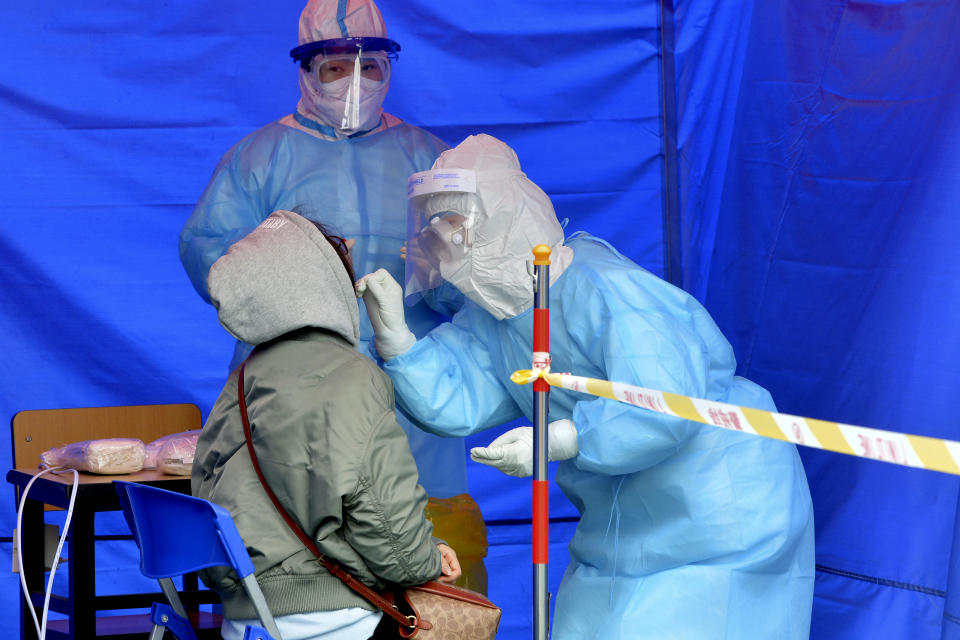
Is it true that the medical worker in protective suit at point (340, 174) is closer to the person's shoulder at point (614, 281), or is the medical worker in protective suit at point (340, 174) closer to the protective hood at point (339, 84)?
the protective hood at point (339, 84)

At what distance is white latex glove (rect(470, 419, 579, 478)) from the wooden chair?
655 millimetres

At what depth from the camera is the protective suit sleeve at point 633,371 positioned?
6.53ft

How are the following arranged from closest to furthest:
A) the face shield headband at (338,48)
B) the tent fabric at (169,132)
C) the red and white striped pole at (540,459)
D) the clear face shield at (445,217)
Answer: the red and white striped pole at (540,459)
the clear face shield at (445,217)
the face shield headband at (338,48)
the tent fabric at (169,132)

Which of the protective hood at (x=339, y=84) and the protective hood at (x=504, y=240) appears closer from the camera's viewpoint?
the protective hood at (x=504, y=240)

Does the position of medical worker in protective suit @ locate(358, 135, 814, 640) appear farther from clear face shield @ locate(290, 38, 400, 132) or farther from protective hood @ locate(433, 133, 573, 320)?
clear face shield @ locate(290, 38, 400, 132)

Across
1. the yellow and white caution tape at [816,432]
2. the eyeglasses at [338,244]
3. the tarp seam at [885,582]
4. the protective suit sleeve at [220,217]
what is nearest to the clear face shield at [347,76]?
the protective suit sleeve at [220,217]

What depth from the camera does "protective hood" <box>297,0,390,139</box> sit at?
9.09 ft

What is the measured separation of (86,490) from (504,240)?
936mm

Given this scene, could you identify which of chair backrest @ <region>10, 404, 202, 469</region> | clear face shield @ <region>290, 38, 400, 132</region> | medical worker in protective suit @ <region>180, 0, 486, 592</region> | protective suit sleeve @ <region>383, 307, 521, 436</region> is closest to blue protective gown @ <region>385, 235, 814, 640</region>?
protective suit sleeve @ <region>383, 307, 521, 436</region>

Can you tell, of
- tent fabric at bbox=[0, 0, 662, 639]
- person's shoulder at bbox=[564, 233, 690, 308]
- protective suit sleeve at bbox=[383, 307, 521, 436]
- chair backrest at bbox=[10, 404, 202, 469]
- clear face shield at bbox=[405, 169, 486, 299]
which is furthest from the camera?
tent fabric at bbox=[0, 0, 662, 639]

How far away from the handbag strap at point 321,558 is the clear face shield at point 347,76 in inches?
45.8

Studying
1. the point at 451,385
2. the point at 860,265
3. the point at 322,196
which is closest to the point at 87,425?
the point at 322,196

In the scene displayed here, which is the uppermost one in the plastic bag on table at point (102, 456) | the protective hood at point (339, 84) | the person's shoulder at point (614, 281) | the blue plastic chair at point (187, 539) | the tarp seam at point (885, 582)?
the protective hood at point (339, 84)

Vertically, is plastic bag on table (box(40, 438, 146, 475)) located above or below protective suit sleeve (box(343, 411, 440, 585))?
below
